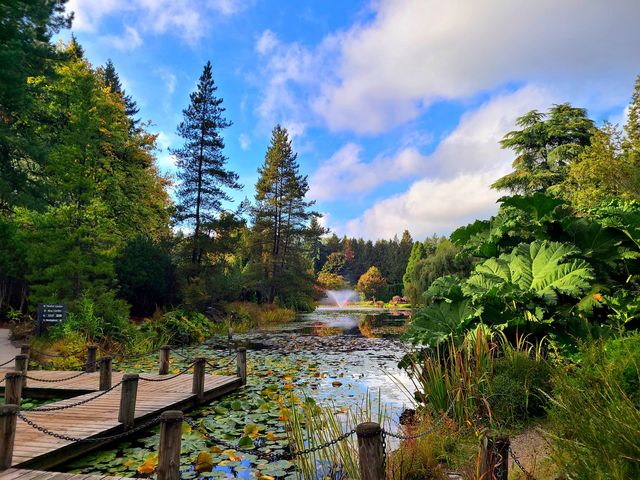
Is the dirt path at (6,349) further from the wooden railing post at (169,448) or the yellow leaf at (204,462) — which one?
the wooden railing post at (169,448)

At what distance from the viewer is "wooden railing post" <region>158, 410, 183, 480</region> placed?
3.77m

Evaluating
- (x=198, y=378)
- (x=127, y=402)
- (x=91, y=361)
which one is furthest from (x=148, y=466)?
(x=91, y=361)

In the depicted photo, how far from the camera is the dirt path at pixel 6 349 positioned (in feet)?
35.4

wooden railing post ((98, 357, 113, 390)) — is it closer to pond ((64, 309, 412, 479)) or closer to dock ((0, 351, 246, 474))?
dock ((0, 351, 246, 474))

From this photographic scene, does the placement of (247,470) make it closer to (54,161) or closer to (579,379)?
(579,379)

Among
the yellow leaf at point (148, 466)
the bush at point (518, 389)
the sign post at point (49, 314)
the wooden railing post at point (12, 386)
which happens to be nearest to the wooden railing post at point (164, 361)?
the wooden railing post at point (12, 386)

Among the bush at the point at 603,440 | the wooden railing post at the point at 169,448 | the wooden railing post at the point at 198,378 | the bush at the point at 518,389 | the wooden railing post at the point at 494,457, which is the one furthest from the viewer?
the wooden railing post at the point at 198,378

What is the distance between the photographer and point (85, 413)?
6133mm

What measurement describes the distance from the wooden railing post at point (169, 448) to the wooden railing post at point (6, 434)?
1713 mm

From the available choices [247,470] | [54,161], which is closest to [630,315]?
[247,470]

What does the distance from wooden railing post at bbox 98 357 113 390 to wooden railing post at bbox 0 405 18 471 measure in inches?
127

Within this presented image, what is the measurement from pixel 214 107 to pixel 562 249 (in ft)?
69.7

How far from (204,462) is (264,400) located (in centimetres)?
293

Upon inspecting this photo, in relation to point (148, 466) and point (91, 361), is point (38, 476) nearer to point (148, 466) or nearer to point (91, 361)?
point (148, 466)
